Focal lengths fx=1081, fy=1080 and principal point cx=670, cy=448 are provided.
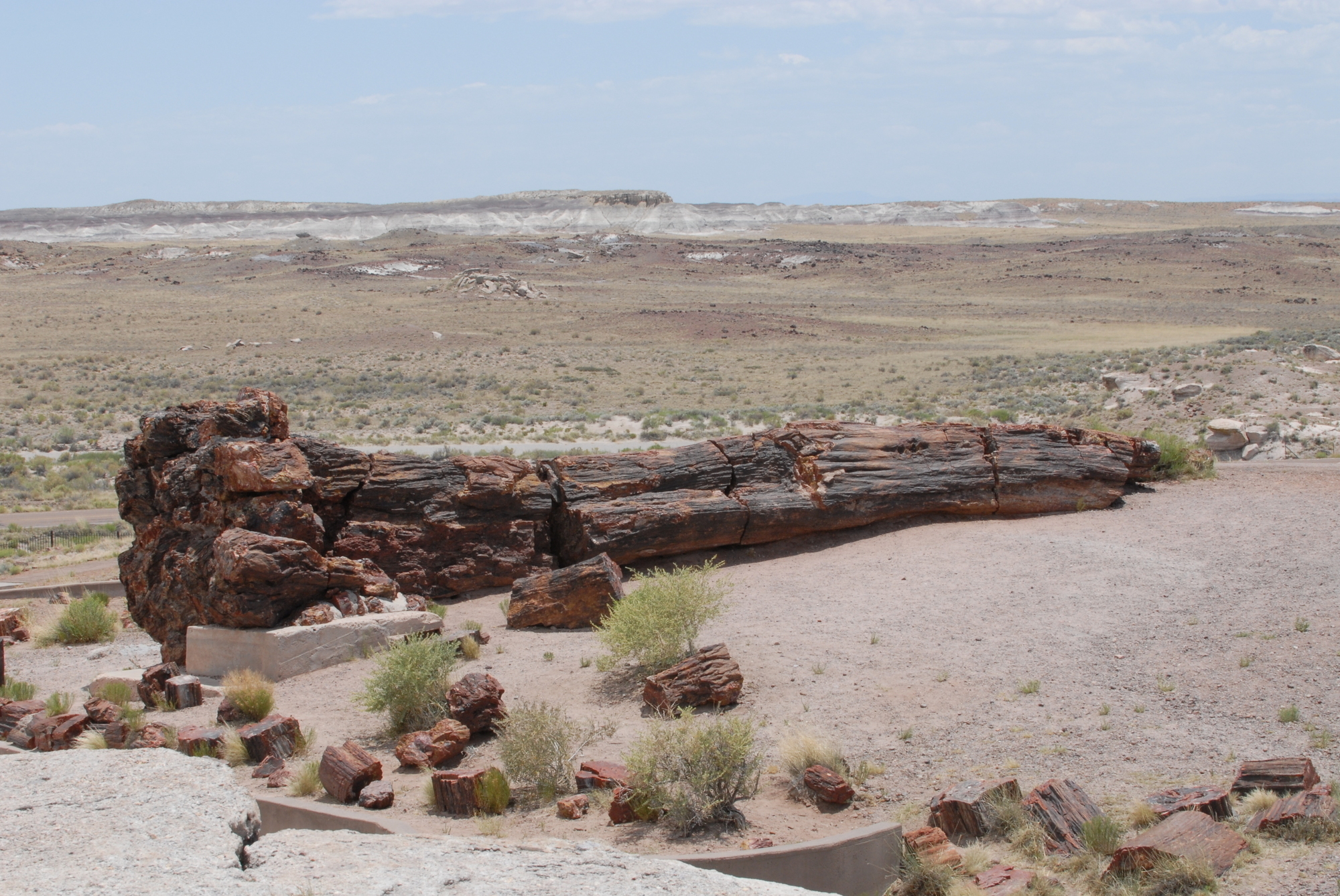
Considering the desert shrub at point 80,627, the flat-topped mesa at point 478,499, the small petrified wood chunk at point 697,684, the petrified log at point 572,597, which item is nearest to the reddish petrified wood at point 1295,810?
the small petrified wood chunk at point 697,684

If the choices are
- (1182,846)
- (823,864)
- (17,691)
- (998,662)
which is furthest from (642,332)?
(1182,846)

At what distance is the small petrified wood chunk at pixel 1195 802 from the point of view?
248 inches

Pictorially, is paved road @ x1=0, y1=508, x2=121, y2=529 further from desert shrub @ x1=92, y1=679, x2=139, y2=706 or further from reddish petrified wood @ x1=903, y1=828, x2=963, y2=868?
reddish petrified wood @ x1=903, y1=828, x2=963, y2=868

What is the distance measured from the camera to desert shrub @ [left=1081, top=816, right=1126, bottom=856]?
6125 millimetres

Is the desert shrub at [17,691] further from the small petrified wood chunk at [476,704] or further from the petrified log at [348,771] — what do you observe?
the small petrified wood chunk at [476,704]

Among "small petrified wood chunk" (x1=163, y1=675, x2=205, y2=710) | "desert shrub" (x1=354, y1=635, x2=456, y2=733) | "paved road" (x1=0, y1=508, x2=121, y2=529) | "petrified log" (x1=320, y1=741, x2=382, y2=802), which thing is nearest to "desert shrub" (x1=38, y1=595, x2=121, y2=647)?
"small petrified wood chunk" (x1=163, y1=675, x2=205, y2=710)

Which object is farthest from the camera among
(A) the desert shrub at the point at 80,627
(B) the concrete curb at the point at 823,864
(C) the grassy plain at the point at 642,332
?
(C) the grassy plain at the point at 642,332

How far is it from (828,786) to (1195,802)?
2186 millimetres

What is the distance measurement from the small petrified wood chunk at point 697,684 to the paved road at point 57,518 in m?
17.4

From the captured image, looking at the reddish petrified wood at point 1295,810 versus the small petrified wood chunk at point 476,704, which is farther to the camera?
the small petrified wood chunk at point 476,704

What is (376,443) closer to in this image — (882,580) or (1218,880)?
(882,580)

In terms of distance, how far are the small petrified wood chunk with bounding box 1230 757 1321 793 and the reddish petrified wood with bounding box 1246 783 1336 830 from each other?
0.21 m

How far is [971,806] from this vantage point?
6559 millimetres

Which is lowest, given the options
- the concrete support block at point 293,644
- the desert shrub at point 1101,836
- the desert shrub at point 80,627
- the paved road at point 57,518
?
the paved road at point 57,518
